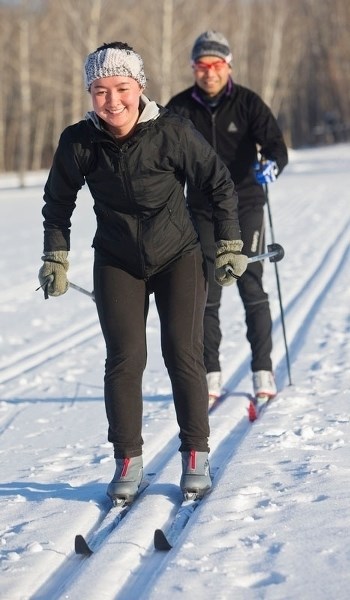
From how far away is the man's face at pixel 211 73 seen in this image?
5.34m

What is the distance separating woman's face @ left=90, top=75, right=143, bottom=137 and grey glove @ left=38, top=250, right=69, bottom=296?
1.98 feet

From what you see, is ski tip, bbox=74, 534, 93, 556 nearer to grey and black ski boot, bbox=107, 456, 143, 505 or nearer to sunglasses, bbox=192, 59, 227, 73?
grey and black ski boot, bbox=107, 456, 143, 505

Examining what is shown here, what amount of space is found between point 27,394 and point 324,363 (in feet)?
6.20

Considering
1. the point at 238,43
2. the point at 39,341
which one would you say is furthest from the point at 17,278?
the point at 238,43

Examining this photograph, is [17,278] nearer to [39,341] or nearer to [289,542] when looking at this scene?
[39,341]

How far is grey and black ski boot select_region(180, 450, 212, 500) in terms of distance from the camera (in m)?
3.89

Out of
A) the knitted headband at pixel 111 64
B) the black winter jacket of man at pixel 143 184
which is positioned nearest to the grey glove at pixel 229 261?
the black winter jacket of man at pixel 143 184

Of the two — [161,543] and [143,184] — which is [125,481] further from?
[143,184]

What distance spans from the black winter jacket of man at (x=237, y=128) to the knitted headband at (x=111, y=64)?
5.83ft

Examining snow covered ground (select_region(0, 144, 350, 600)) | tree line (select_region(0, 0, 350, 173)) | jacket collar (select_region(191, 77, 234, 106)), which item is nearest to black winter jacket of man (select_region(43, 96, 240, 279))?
snow covered ground (select_region(0, 144, 350, 600))

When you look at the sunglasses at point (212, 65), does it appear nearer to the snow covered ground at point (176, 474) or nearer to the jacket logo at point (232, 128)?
the jacket logo at point (232, 128)

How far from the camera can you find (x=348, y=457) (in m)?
4.27

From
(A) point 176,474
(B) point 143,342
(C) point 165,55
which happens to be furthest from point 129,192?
(C) point 165,55

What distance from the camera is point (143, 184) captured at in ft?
12.2
